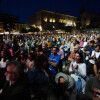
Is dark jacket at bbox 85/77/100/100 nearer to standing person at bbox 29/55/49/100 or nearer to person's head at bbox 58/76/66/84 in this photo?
person's head at bbox 58/76/66/84

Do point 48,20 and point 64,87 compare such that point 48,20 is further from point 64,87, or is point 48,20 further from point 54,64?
point 64,87

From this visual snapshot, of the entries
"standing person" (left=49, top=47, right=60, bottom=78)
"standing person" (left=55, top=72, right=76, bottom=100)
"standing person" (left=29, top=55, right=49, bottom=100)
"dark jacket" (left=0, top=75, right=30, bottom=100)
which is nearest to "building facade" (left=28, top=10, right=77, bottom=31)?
"standing person" (left=49, top=47, right=60, bottom=78)

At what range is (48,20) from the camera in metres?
71.9

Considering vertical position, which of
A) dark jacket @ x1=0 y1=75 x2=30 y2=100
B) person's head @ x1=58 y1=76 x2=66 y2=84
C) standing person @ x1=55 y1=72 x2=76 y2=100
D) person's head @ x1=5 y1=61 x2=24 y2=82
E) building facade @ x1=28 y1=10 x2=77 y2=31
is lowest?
standing person @ x1=55 y1=72 x2=76 y2=100

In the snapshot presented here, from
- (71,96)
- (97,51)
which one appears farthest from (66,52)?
(71,96)

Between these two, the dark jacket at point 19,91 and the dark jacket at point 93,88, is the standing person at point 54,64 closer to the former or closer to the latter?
the dark jacket at point 93,88

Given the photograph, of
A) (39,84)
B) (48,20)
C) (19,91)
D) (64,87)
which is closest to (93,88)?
(64,87)

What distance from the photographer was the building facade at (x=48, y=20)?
227ft

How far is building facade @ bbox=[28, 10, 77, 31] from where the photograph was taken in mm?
69062

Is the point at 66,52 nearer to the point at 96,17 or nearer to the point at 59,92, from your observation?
the point at 59,92

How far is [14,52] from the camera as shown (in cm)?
559

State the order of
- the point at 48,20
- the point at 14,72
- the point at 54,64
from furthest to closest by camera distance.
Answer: the point at 48,20, the point at 54,64, the point at 14,72

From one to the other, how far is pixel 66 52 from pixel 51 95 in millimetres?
5265

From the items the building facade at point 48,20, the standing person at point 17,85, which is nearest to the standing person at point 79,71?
the standing person at point 17,85
